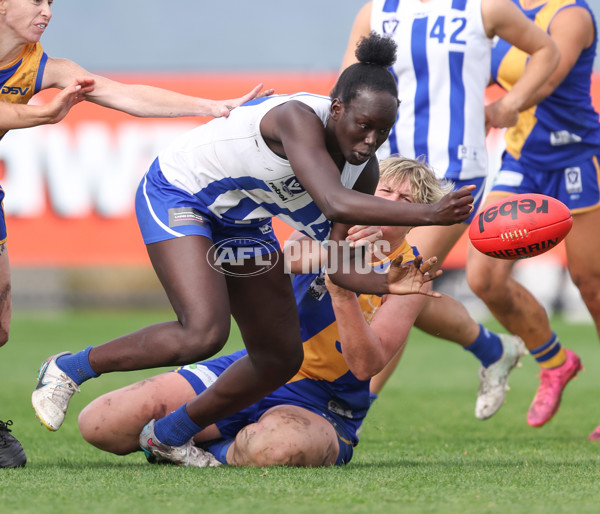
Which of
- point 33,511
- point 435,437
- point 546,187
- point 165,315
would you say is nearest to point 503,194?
point 546,187

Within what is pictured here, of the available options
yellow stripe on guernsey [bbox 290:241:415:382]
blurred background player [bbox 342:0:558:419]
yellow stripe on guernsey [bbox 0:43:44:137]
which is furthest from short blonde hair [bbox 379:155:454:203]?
yellow stripe on guernsey [bbox 0:43:44:137]

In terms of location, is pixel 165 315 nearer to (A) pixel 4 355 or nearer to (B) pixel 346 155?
(A) pixel 4 355

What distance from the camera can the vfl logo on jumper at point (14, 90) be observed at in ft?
12.8

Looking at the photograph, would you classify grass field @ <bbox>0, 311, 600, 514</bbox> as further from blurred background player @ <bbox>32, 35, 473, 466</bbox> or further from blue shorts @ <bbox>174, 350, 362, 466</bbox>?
blurred background player @ <bbox>32, 35, 473, 466</bbox>

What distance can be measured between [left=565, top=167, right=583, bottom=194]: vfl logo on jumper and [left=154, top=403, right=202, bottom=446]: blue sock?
8.67ft

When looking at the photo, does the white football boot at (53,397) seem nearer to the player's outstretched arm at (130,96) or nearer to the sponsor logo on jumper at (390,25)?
the player's outstretched arm at (130,96)

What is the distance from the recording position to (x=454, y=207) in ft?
9.98

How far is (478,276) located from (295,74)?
21.4ft

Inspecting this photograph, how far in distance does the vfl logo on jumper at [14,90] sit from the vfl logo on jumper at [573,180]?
2.96 metres

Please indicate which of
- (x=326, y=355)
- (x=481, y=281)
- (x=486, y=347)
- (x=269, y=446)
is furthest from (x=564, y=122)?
(x=269, y=446)

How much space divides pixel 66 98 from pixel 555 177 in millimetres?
2844

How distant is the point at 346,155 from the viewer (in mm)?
3426

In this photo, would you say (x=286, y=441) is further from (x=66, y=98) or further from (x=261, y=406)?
(x=66, y=98)

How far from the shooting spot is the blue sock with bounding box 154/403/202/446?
3.71 metres
